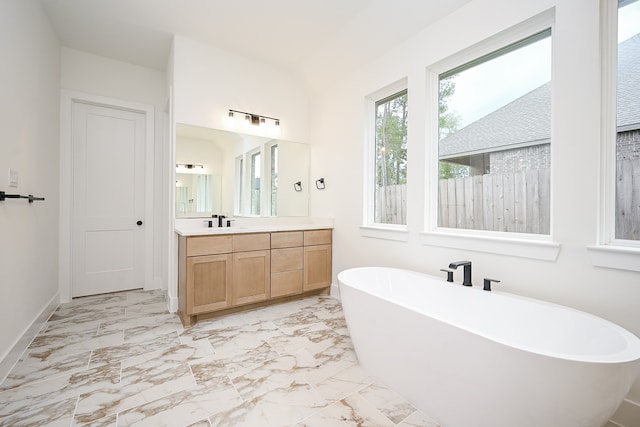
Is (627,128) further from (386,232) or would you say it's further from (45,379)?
(45,379)

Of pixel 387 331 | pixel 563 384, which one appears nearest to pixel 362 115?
pixel 387 331

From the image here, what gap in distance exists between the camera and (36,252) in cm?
245

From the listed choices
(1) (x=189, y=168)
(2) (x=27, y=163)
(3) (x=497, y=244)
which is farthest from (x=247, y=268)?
(3) (x=497, y=244)

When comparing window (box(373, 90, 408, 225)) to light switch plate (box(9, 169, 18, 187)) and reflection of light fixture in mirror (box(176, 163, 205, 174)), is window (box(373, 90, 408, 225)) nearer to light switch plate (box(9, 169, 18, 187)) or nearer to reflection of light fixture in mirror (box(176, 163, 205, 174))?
reflection of light fixture in mirror (box(176, 163, 205, 174))

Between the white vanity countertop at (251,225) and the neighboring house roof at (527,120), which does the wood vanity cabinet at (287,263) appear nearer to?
the white vanity countertop at (251,225)

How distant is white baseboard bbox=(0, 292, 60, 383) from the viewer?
180cm

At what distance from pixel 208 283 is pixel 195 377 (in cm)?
98

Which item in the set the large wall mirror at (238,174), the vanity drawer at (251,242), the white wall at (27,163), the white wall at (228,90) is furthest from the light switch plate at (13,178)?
the vanity drawer at (251,242)

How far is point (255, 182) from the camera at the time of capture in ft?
11.7

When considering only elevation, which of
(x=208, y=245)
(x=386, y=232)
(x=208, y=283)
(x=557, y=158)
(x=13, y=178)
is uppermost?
(x=557, y=158)

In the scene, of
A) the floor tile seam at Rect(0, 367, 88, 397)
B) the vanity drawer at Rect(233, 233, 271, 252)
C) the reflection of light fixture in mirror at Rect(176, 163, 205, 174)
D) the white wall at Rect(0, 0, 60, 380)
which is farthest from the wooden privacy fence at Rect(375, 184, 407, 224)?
the white wall at Rect(0, 0, 60, 380)

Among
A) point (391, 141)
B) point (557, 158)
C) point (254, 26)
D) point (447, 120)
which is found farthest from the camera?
point (391, 141)

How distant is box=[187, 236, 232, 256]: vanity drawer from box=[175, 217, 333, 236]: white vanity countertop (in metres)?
0.05

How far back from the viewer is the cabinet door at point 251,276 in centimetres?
286
